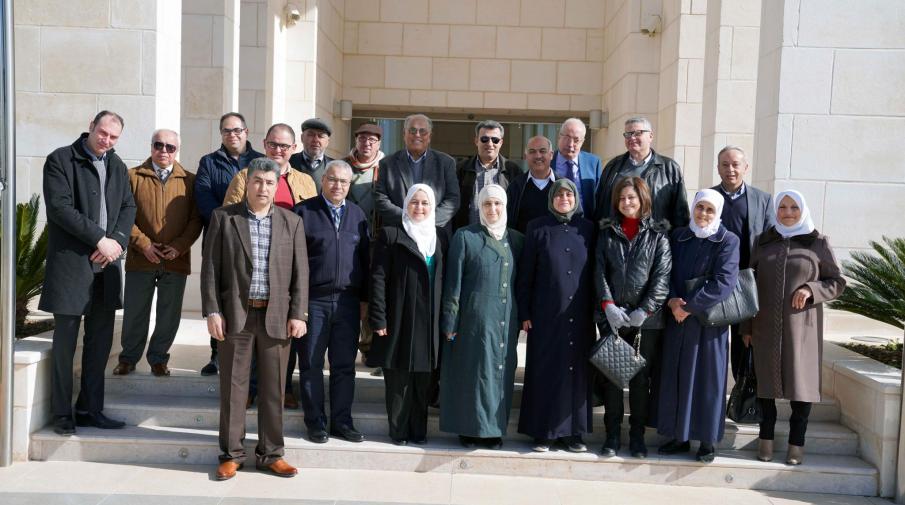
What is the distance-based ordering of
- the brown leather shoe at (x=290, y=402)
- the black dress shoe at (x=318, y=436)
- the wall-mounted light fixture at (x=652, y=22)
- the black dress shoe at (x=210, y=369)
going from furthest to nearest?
the wall-mounted light fixture at (x=652, y=22), the black dress shoe at (x=210, y=369), the brown leather shoe at (x=290, y=402), the black dress shoe at (x=318, y=436)

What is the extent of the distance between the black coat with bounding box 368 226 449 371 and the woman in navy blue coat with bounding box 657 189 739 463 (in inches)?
58.7

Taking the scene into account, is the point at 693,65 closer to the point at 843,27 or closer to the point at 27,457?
the point at 843,27

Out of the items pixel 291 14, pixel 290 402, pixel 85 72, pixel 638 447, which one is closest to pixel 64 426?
pixel 290 402

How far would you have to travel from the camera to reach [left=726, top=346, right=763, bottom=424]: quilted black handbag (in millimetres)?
5426

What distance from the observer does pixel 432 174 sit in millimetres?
6059

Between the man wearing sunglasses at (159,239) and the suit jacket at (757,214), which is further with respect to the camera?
the man wearing sunglasses at (159,239)

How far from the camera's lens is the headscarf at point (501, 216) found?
5434 mm

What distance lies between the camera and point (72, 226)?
5320 mm

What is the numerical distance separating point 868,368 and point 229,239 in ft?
14.4

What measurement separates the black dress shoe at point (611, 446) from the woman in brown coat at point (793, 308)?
945 millimetres

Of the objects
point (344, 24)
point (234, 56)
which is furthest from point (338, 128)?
point (234, 56)

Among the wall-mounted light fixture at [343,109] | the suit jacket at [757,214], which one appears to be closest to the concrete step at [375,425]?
the suit jacket at [757,214]

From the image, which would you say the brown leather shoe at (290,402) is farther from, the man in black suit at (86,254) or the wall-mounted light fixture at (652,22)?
the wall-mounted light fixture at (652,22)

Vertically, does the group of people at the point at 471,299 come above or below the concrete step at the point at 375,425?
above
